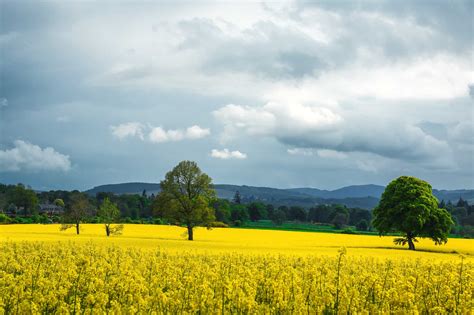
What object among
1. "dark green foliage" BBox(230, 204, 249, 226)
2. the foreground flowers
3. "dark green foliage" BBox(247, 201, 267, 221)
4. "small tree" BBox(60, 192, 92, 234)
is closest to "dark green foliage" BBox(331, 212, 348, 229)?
"dark green foliage" BBox(247, 201, 267, 221)

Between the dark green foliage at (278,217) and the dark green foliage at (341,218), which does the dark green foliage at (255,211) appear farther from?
the dark green foliage at (341,218)

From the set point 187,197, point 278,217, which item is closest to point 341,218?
point 278,217

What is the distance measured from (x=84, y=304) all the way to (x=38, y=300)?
5.62 ft

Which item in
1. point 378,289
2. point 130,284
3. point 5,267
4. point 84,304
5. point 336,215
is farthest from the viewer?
point 336,215

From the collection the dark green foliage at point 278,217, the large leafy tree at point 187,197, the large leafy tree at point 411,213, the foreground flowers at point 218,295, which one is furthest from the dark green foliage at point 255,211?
the foreground flowers at point 218,295

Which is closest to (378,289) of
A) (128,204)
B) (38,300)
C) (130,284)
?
(130,284)

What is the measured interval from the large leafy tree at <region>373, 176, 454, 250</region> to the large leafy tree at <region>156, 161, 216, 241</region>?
22134mm

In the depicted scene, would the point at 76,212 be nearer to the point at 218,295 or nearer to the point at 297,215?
the point at 218,295

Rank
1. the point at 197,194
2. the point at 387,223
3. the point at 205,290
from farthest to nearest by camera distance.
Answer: the point at 197,194 < the point at 387,223 < the point at 205,290

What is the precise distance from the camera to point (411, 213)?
57469mm

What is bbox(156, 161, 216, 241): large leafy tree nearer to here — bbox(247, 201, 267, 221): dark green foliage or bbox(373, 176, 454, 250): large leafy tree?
bbox(373, 176, 454, 250): large leafy tree

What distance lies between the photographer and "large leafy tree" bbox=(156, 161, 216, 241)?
211ft

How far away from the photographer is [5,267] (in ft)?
70.2

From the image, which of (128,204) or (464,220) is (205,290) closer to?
(128,204)
